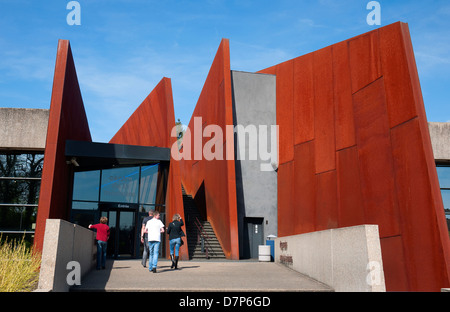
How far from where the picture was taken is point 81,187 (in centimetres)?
2111

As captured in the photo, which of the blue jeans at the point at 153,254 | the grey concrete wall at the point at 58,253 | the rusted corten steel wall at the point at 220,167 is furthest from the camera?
the rusted corten steel wall at the point at 220,167

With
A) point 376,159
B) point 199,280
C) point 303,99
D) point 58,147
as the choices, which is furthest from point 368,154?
point 58,147

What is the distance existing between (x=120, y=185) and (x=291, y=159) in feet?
28.2

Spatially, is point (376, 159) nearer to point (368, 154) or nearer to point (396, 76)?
point (368, 154)

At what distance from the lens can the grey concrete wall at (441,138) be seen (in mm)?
20266

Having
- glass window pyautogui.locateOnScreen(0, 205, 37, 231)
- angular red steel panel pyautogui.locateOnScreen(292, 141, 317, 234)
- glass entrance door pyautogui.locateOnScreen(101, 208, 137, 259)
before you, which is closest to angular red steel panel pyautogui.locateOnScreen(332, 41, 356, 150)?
angular red steel panel pyautogui.locateOnScreen(292, 141, 317, 234)

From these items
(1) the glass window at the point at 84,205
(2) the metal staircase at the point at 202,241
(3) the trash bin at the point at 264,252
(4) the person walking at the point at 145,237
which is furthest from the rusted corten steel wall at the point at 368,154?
(1) the glass window at the point at 84,205

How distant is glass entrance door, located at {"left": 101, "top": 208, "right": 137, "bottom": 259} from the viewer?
2050cm

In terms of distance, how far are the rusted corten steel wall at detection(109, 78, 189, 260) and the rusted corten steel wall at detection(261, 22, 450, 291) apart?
5.76 meters

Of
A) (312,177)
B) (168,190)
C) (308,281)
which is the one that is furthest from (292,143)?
(308,281)

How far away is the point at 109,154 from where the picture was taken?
19781 millimetres

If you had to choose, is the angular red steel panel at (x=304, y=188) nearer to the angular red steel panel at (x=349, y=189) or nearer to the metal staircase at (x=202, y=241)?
the angular red steel panel at (x=349, y=189)

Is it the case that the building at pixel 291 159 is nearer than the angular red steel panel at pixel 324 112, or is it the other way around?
the building at pixel 291 159

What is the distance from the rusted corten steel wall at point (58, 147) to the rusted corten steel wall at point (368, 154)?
10.7m
